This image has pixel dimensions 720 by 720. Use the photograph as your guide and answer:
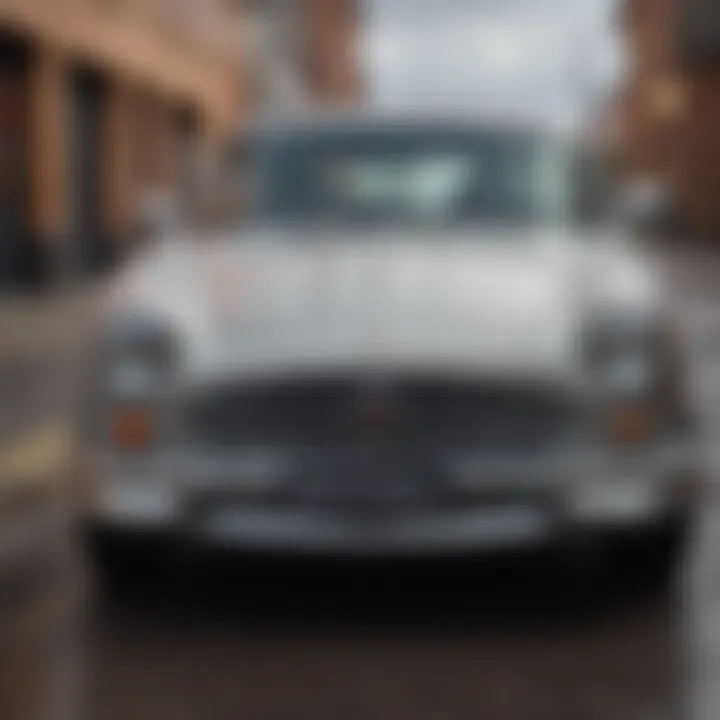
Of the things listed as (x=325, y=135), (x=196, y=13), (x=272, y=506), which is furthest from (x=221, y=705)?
(x=196, y=13)

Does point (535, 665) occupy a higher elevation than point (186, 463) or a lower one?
lower

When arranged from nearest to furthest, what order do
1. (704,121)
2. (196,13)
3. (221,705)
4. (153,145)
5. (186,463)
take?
(221,705) → (186,463) → (153,145) → (196,13) → (704,121)

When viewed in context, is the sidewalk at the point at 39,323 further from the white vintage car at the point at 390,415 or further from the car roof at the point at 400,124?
the white vintage car at the point at 390,415

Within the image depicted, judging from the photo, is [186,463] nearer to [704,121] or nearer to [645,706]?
[645,706]

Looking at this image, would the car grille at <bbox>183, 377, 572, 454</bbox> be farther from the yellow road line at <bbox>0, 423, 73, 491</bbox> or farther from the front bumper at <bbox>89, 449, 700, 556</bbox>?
the yellow road line at <bbox>0, 423, 73, 491</bbox>

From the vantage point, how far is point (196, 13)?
43.0 m

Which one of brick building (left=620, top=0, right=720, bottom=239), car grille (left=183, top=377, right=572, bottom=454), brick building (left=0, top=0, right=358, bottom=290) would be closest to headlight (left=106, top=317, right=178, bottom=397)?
car grille (left=183, top=377, right=572, bottom=454)

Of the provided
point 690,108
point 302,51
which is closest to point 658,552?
point 690,108

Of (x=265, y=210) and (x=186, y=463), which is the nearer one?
(x=186, y=463)

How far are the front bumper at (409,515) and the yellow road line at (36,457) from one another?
2099mm

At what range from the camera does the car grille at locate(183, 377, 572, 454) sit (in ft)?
16.8

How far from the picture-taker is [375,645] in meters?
5.00

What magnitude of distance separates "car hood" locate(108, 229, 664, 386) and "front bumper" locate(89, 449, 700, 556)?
1.11ft

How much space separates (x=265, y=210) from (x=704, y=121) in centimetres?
4970
